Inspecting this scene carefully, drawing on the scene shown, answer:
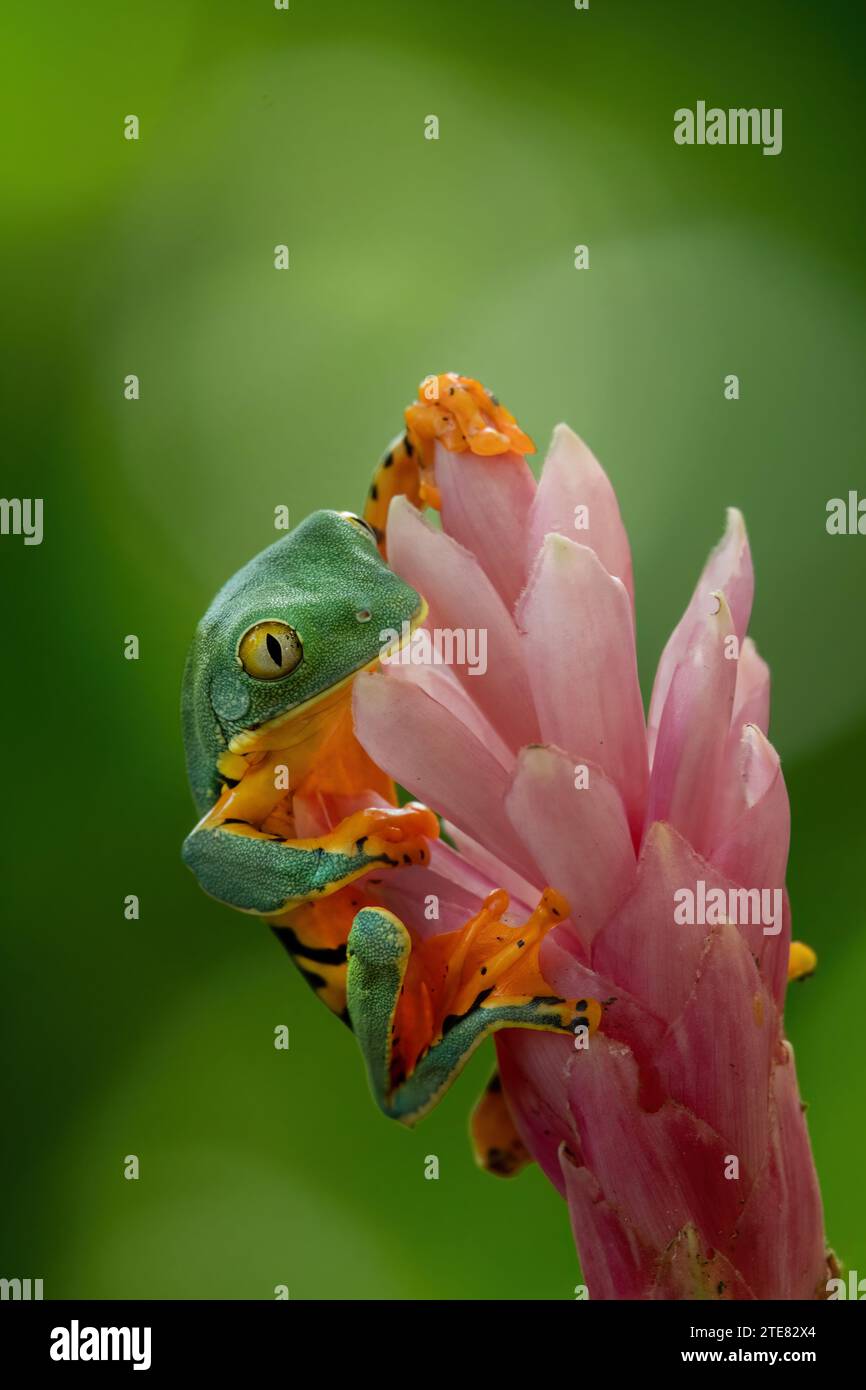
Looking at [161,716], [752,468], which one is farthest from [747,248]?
[161,716]

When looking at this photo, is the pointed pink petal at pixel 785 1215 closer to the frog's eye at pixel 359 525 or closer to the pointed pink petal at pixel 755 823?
the pointed pink petal at pixel 755 823

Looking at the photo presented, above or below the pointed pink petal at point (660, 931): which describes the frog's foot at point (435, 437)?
above

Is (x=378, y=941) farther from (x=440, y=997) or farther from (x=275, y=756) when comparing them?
(x=275, y=756)

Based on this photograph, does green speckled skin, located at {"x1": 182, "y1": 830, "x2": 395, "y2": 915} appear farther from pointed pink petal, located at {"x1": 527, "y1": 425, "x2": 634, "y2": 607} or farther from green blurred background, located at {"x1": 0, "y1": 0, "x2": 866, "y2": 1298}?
green blurred background, located at {"x1": 0, "y1": 0, "x2": 866, "y2": 1298}

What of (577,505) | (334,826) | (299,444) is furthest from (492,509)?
(299,444)

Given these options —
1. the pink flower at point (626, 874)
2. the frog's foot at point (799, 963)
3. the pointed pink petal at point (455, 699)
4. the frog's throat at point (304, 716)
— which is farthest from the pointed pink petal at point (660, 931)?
the frog's foot at point (799, 963)

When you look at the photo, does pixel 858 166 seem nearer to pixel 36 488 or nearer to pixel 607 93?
pixel 607 93

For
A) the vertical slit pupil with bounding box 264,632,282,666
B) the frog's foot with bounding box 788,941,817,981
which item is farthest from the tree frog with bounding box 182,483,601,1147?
the frog's foot with bounding box 788,941,817,981
